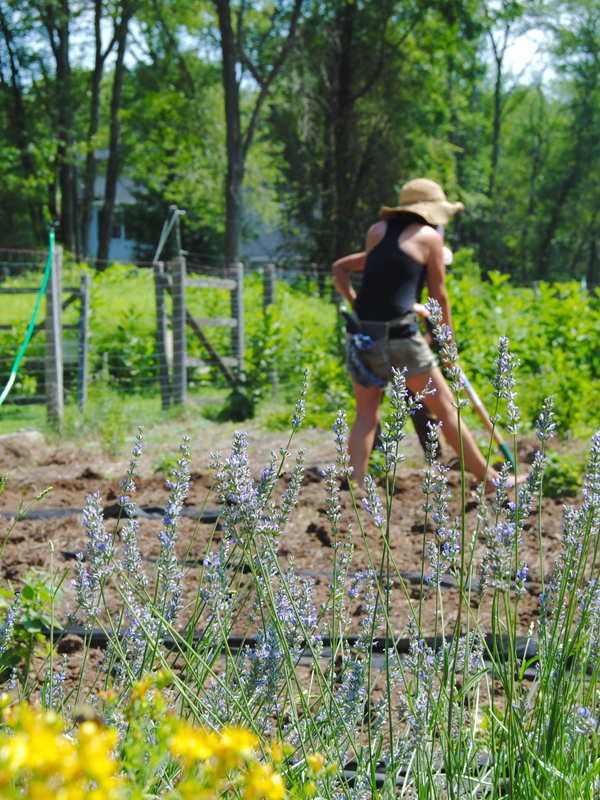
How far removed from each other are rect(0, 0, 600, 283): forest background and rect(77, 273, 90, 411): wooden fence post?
8657 mm

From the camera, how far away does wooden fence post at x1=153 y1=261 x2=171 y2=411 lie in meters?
11.1

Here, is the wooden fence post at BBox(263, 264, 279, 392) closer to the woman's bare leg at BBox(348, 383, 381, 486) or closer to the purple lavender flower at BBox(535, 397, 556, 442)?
the woman's bare leg at BBox(348, 383, 381, 486)

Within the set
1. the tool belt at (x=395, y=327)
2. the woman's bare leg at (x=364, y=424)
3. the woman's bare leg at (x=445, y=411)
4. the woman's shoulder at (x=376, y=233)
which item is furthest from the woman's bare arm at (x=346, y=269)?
the woman's bare leg at (x=445, y=411)

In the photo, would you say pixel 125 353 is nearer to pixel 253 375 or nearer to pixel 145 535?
pixel 253 375

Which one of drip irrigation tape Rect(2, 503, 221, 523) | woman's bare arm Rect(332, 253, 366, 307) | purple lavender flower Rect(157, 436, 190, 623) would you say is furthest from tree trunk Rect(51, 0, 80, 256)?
purple lavender flower Rect(157, 436, 190, 623)

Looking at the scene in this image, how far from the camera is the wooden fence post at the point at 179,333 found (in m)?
11.0

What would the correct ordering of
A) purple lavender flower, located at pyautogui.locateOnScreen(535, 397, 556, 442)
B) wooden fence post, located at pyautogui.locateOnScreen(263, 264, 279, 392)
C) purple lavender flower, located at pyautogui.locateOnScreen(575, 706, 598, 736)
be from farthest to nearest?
wooden fence post, located at pyautogui.locateOnScreen(263, 264, 279, 392) < purple lavender flower, located at pyautogui.locateOnScreen(535, 397, 556, 442) < purple lavender flower, located at pyautogui.locateOnScreen(575, 706, 598, 736)

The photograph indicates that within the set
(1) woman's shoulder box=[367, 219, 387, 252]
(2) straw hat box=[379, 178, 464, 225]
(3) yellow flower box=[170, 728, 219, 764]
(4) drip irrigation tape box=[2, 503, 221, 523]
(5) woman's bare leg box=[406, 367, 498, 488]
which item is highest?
(2) straw hat box=[379, 178, 464, 225]

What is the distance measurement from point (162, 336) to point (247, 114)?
1101 inches

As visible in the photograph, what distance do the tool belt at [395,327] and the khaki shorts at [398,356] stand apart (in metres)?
0.03

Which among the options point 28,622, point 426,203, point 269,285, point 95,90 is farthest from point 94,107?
point 28,622

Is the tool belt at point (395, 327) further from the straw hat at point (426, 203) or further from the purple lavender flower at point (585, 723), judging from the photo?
the purple lavender flower at point (585, 723)

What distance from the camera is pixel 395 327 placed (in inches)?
198

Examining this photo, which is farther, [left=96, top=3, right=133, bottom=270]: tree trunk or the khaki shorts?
[left=96, top=3, right=133, bottom=270]: tree trunk
